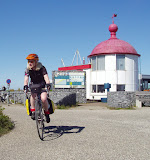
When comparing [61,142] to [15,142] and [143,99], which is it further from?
[143,99]

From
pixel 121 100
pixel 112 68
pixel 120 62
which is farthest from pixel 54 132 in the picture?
pixel 120 62

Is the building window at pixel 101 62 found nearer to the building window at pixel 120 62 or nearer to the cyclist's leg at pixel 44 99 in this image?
the building window at pixel 120 62

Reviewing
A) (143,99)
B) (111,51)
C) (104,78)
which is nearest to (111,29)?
(111,51)

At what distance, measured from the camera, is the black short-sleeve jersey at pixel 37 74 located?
6535mm

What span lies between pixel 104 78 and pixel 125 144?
19.4m

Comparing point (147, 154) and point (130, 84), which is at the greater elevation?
point (130, 84)

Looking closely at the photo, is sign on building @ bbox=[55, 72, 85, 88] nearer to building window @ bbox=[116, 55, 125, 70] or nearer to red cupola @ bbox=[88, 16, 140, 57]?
red cupola @ bbox=[88, 16, 140, 57]

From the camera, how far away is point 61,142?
228 inches

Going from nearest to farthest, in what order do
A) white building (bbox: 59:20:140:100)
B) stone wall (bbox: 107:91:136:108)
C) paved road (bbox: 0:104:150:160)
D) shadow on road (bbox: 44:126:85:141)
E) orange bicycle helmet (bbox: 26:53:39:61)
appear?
paved road (bbox: 0:104:150:160)
orange bicycle helmet (bbox: 26:53:39:61)
shadow on road (bbox: 44:126:85:141)
stone wall (bbox: 107:91:136:108)
white building (bbox: 59:20:140:100)

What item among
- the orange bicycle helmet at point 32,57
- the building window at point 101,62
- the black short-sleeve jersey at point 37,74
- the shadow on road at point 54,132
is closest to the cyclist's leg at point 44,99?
the black short-sleeve jersey at point 37,74

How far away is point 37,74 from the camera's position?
6.53m

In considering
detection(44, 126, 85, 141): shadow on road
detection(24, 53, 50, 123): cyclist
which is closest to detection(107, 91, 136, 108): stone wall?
detection(44, 126, 85, 141): shadow on road

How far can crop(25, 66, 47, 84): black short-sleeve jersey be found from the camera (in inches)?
257

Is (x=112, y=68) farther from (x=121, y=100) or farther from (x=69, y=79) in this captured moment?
(x=121, y=100)
